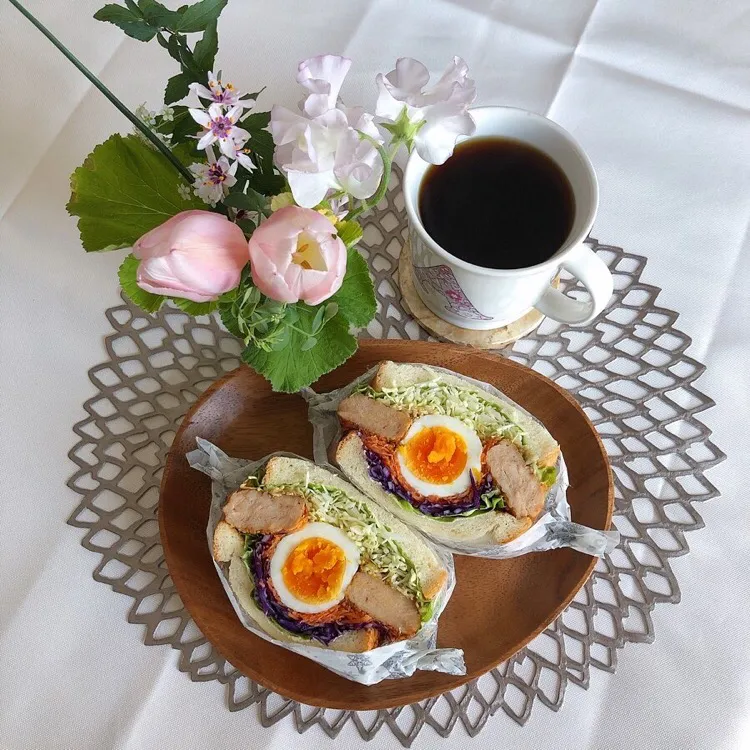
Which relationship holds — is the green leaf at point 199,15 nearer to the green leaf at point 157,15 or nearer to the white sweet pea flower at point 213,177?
the green leaf at point 157,15

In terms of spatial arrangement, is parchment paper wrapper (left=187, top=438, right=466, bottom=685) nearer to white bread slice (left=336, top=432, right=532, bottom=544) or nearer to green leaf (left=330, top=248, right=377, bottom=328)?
white bread slice (left=336, top=432, right=532, bottom=544)

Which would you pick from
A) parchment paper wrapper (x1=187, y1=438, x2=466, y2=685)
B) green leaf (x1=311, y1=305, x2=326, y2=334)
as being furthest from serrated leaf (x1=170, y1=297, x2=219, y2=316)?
parchment paper wrapper (x1=187, y1=438, x2=466, y2=685)

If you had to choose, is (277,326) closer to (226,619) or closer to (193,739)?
(226,619)

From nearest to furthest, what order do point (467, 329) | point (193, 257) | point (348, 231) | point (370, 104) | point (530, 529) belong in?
point (193, 257) < point (348, 231) < point (530, 529) < point (467, 329) < point (370, 104)

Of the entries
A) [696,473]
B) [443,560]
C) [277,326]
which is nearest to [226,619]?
[443,560]

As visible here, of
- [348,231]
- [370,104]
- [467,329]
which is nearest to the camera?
[348,231]

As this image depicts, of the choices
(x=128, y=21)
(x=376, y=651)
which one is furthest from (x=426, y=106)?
(x=376, y=651)

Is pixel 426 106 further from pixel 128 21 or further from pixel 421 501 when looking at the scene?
pixel 421 501
